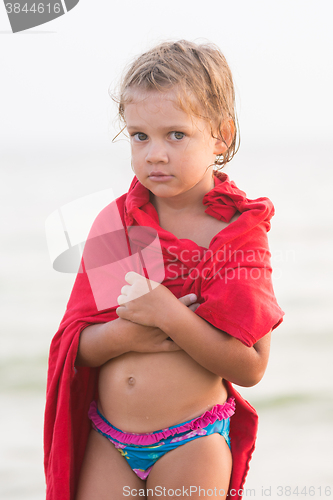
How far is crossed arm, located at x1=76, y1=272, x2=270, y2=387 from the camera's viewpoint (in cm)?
107

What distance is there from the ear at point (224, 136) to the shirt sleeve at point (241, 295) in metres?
0.23

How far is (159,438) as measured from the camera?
1.12 m

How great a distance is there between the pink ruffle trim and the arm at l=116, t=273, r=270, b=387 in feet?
0.32

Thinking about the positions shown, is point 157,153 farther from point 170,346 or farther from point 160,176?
point 170,346

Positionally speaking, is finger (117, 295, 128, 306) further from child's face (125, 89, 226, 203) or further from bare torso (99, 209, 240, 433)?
child's face (125, 89, 226, 203)

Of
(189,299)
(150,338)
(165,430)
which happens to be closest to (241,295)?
(189,299)

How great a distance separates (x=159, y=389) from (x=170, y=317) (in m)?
0.18

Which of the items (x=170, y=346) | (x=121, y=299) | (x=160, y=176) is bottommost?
(x=170, y=346)

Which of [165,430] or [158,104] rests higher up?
[158,104]

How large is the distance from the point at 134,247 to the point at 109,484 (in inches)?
20.4

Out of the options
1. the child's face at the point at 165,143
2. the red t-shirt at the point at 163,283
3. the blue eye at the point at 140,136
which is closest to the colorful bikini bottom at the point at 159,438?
the red t-shirt at the point at 163,283

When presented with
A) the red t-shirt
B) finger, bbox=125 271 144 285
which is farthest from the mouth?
finger, bbox=125 271 144 285

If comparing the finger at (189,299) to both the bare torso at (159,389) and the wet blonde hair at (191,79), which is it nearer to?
the bare torso at (159,389)

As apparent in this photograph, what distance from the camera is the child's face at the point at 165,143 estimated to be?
1.08 metres
